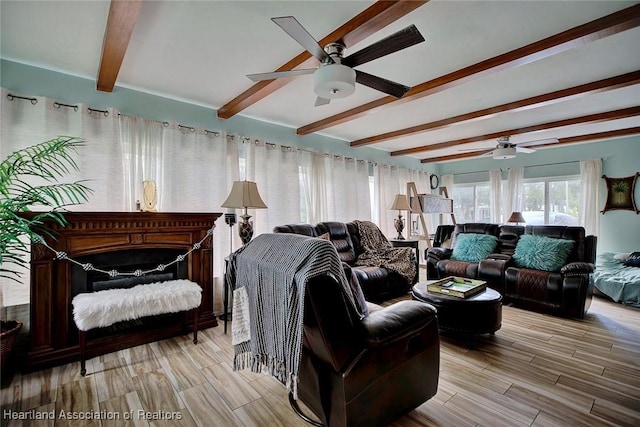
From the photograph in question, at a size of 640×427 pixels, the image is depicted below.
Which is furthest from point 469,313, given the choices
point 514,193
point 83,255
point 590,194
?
point 514,193

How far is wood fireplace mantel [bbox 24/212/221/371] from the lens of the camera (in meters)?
2.27

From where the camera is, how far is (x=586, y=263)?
3.41 m

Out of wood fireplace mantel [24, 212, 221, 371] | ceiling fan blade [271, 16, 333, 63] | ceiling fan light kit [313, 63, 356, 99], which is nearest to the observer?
ceiling fan blade [271, 16, 333, 63]

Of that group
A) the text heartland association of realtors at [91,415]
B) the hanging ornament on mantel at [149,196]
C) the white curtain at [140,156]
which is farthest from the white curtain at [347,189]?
the text heartland association of realtors at [91,415]

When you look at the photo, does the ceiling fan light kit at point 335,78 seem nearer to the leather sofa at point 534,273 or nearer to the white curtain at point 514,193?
the leather sofa at point 534,273

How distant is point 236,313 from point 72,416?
43.3 inches

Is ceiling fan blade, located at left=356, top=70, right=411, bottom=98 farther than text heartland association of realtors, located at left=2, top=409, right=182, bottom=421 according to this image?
Yes

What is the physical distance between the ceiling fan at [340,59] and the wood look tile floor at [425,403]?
206 centimetres

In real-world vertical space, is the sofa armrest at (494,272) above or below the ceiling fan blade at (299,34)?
below

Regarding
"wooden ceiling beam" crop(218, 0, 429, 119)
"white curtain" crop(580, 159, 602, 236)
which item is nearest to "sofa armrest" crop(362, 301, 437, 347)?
"wooden ceiling beam" crop(218, 0, 429, 119)

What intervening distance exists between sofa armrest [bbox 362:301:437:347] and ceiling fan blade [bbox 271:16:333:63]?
1526mm

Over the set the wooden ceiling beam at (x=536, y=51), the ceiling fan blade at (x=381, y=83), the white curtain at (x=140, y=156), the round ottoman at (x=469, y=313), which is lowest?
the round ottoman at (x=469, y=313)

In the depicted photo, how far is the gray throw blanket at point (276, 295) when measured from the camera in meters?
1.36

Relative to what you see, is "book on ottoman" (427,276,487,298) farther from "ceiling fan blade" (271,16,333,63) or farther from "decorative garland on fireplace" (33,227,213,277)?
"decorative garland on fireplace" (33,227,213,277)
